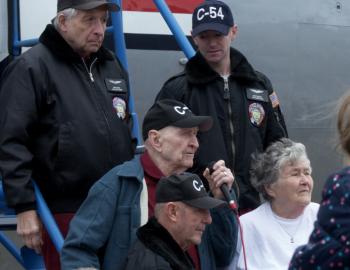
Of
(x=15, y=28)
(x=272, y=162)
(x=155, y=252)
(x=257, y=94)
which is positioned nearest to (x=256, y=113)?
(x=257, y=94)

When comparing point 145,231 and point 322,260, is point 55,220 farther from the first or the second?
point 322,260

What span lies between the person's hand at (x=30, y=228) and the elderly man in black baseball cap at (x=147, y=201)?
14.5 inches

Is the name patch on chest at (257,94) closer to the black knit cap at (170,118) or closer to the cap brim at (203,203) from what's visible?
the black knit cap at (170,118)

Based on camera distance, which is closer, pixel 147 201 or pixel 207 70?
pixel 147 201

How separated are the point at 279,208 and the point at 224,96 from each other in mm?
549

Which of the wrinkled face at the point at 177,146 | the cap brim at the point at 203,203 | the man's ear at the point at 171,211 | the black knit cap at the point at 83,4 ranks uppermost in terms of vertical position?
the black knit cap at the point at 83,4

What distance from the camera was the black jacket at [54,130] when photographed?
287cm

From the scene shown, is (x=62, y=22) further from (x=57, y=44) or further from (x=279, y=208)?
(x=279, y=208)

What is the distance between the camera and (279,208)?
331 cm

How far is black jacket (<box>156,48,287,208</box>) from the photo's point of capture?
335 cm

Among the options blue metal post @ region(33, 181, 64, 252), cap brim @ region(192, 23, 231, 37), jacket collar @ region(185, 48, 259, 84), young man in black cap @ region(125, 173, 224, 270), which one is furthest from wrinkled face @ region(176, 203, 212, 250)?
cap brim @ region(192, 23, 231, 37)

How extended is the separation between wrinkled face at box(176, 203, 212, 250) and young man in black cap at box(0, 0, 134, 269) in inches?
25.0

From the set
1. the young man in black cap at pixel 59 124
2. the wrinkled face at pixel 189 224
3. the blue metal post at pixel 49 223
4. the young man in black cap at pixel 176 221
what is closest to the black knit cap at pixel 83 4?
the young man in black cap at pixel 59 124

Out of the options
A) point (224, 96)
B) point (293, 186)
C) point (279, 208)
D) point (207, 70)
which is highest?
point (207, 70)
